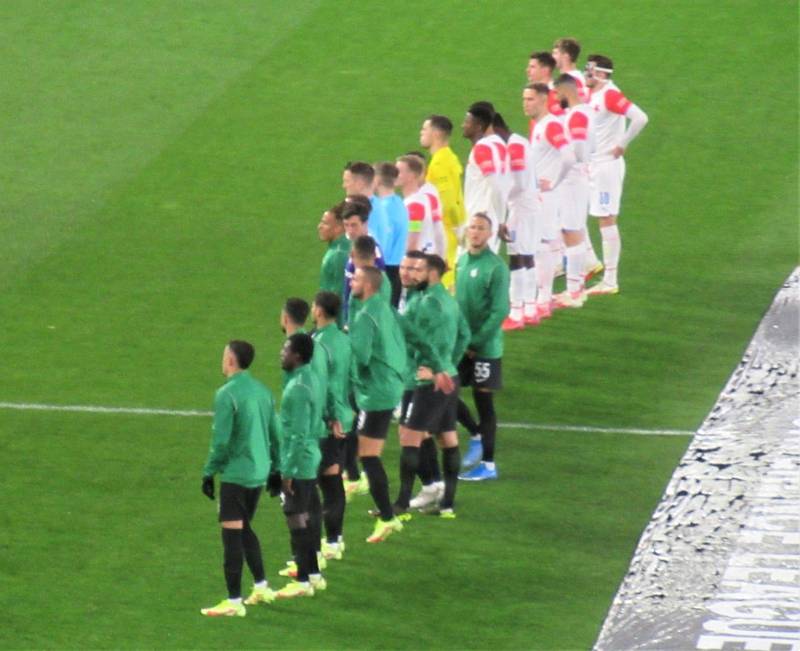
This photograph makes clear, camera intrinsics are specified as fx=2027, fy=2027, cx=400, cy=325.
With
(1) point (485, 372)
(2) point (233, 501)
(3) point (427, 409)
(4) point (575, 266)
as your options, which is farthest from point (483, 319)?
(4) point (575, 266)

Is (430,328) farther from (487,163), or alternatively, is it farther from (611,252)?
(611,252)

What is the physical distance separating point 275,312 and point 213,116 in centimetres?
553

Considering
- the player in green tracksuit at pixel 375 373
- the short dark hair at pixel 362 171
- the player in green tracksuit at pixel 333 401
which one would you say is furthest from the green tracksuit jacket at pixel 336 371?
the short dark hair at pixel 362 171

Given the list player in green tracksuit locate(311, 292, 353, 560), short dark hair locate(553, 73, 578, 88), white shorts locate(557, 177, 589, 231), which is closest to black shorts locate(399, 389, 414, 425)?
player in green tracksuit locate(311, 292, 353, 560)

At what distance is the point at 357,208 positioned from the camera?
13523 millimetres

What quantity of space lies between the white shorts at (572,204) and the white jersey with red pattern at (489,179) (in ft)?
3.68

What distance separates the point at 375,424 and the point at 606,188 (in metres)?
5.67

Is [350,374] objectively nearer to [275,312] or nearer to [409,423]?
[409,423]

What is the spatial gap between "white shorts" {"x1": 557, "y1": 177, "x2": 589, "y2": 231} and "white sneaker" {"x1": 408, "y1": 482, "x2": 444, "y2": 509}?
Result: 14.9ft

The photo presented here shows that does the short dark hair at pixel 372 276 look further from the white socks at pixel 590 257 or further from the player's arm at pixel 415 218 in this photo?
the white socks at pixel 590 257

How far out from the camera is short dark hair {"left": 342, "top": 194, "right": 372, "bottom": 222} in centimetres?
1352

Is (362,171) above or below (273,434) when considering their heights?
above

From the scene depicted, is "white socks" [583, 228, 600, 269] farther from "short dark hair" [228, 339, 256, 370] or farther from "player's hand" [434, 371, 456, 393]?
"short dark hair" [228, 339, 256, 370]

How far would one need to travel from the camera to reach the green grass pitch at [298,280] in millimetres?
12000
